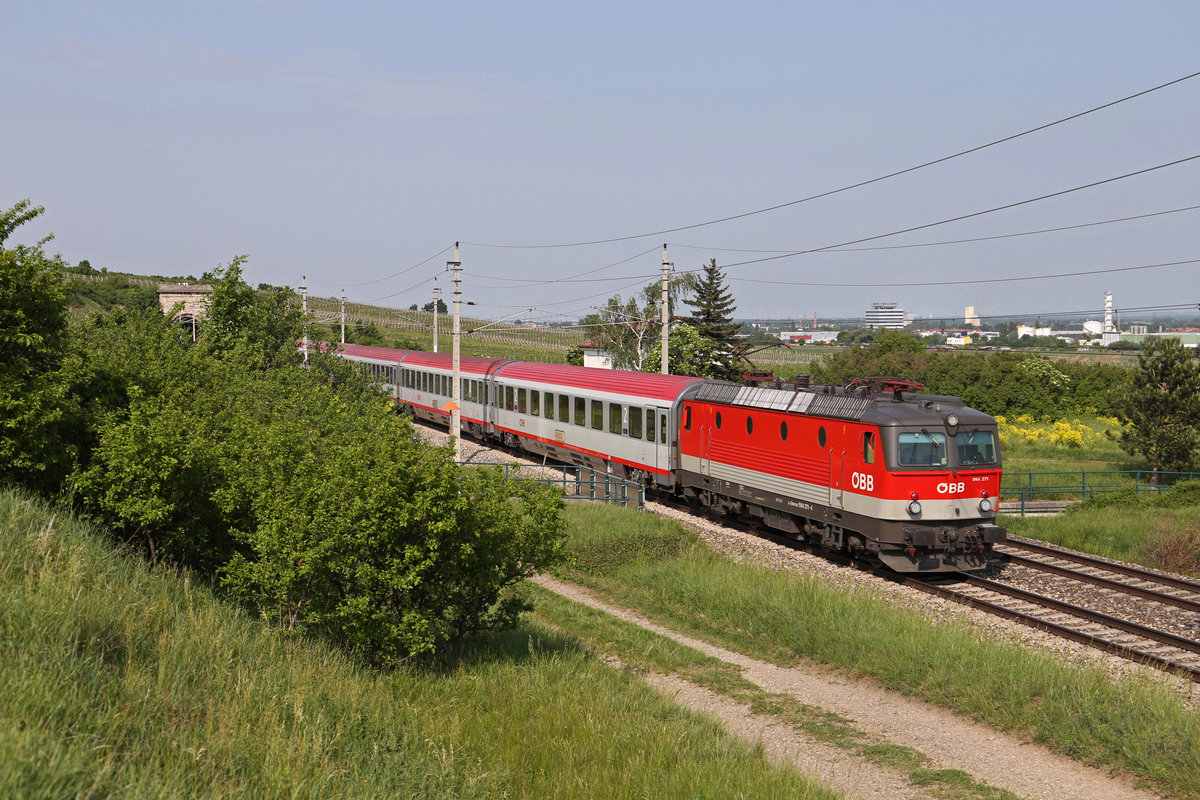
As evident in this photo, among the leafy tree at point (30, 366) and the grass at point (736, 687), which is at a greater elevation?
the leafy tree at point (30, 366)

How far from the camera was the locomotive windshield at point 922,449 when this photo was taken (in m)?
18.2

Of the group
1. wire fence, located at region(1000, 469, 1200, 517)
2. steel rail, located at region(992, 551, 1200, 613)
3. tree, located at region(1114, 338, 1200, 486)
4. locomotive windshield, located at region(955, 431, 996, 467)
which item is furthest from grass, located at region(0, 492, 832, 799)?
tree, located at region(1114, 338, 1200, 486)

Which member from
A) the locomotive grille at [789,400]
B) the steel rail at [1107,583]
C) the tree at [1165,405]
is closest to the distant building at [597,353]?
the locomotive grille at [789,400]

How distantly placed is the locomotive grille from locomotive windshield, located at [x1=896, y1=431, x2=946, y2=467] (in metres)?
1.13

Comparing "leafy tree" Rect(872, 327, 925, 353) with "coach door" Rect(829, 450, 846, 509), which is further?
"leafy tree" Rect(872, 327, 925, 353)

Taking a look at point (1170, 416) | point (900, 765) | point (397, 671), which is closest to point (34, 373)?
point (397, 671)

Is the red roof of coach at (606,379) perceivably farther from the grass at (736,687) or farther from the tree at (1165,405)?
the tree at (1165,405)

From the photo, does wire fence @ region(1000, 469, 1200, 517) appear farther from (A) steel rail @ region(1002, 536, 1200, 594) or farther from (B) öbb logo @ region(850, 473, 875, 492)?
(B) öbb logo @ region(850, 473, 875, 492)

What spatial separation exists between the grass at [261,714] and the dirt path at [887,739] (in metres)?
0.97

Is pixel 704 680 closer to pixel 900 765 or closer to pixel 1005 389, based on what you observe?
pixel 900 765

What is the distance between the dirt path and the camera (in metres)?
9.31

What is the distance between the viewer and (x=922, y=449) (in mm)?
18328

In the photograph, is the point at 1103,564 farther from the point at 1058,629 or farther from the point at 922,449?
the point at 1058,629

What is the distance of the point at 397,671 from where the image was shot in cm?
1065
